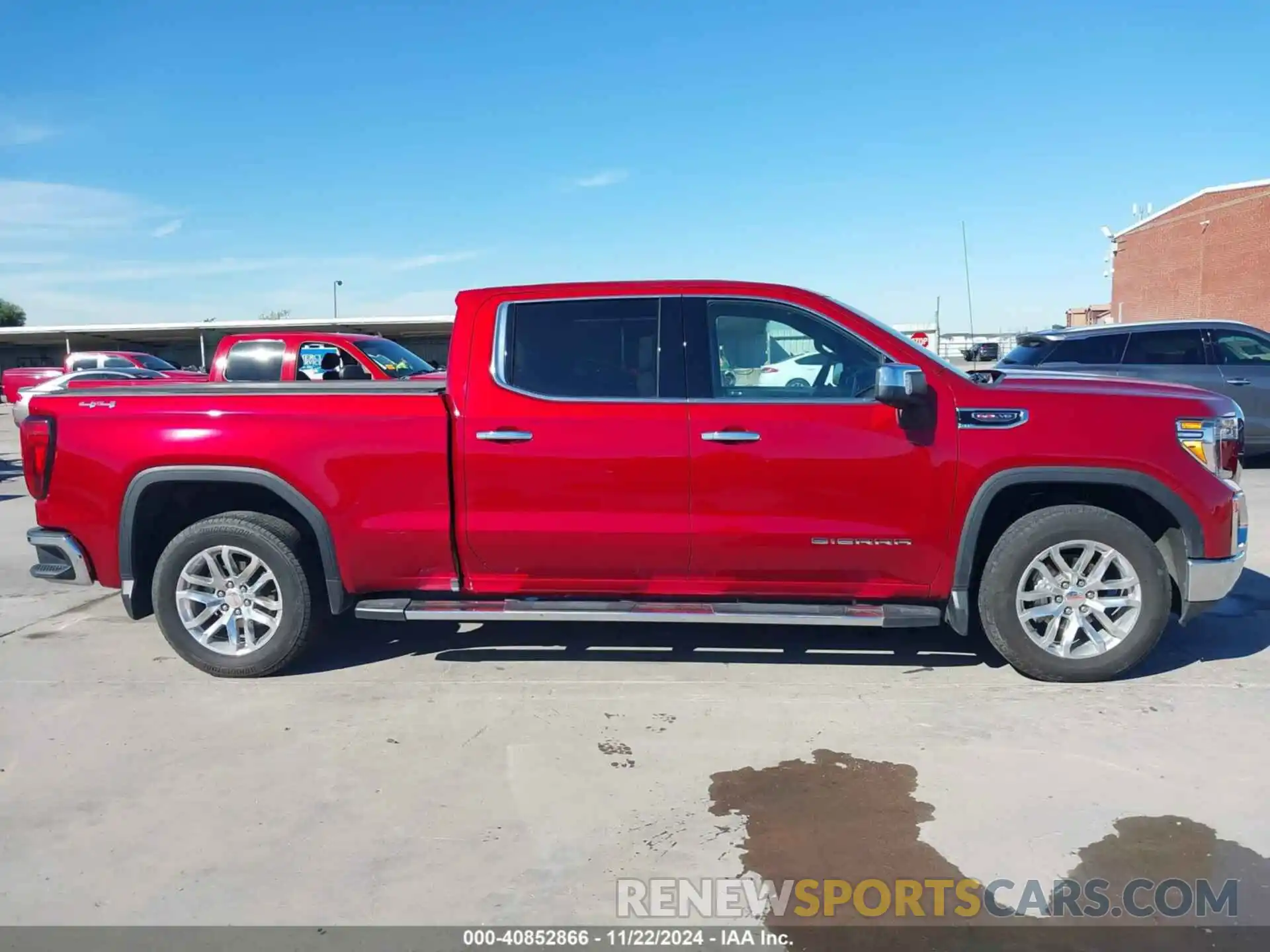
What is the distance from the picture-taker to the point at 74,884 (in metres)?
3.15

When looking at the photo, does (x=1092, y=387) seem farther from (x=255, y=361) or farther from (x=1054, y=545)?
(x=255, y=361)

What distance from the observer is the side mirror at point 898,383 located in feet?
14.1

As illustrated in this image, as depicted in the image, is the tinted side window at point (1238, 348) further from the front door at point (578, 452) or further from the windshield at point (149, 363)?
the windshield at point (149, 363)

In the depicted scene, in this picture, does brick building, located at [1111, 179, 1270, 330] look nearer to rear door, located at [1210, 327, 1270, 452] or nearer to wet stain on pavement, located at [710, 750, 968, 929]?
rear door, located at [1210, 327, 1270, 452]

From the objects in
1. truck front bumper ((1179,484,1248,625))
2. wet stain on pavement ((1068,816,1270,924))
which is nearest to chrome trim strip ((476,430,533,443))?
wet stain on pavement ((1068,816,1270,924))

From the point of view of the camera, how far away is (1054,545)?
15.0ft

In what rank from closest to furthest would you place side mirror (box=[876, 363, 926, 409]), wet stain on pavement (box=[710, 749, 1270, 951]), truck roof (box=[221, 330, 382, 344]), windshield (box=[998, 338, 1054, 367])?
wet stain on pavement (box=[710, 749, 1270, 951]) < side mirror (box=[876, 363, 926, 409]) < truck roof (box=[221, 330, 382, 344]) < windshield (box=[998, 338, 1054, 367])

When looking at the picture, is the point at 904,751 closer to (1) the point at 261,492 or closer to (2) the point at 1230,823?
(2) the point at 1230,823

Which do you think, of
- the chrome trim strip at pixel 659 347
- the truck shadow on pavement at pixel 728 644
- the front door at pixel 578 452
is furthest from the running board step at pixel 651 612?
the chrome trim strip at pixel 659 347

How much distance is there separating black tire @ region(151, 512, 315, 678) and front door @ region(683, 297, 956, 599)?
2000 mm

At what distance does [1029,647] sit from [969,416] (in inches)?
44.9

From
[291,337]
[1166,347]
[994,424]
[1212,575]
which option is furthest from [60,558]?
[1166,347]

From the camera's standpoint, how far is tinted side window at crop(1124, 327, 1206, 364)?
11047 millimetres

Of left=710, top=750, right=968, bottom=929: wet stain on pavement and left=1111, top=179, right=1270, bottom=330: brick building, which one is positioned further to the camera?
left=1111, top=179, right=1270, bottom=330: brick building
